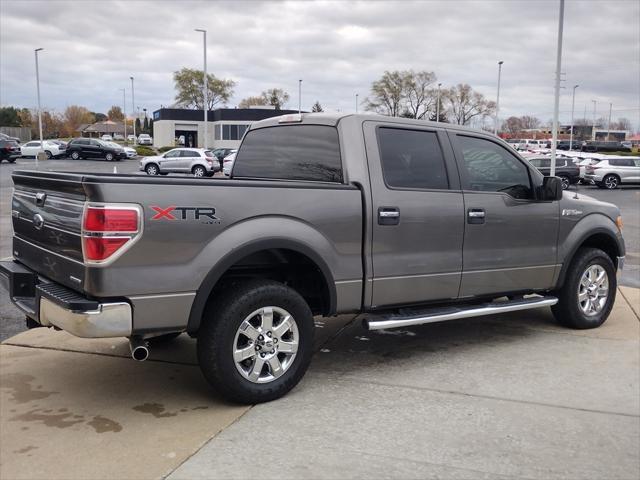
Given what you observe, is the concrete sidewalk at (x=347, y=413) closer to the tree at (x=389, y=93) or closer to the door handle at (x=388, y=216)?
the door handle at (x=388, y=216)

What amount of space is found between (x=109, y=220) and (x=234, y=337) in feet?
3.57

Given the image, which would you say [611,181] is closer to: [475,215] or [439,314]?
[475,215]

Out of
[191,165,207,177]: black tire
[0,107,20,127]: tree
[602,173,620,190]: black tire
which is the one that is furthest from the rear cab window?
[0,107,20,127]: tree

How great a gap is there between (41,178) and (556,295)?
15.7 feet

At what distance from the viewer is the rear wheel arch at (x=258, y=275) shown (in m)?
3.98

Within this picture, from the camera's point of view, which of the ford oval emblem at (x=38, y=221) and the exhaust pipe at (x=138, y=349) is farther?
the ford oval emblem at (x=38, y=221)

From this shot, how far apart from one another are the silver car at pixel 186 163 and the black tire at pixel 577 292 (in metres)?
31.5

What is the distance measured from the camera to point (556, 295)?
20.9 feet

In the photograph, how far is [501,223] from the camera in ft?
18.1

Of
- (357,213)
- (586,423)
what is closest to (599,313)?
(586,423)

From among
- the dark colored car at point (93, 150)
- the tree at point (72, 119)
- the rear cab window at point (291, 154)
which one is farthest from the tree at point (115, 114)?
the rear cab window at point (291, 154)

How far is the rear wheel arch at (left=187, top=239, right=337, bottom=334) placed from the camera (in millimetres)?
3979

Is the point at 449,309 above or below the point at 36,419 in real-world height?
above

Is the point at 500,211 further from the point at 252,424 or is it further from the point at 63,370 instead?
the point at 63,370
